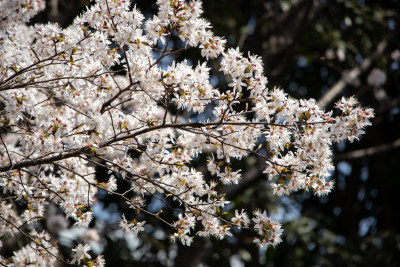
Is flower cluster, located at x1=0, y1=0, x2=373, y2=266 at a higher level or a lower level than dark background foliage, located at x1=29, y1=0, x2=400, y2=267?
lower

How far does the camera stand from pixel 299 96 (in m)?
7.70

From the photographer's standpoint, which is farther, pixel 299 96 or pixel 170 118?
pixel 299 96

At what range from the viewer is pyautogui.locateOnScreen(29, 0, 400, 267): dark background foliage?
6.66 m

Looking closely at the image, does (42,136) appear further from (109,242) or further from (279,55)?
(279,55)

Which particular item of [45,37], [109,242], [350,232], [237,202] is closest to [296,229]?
[237,202]

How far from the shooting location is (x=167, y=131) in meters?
3.26

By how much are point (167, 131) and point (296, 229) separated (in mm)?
4571

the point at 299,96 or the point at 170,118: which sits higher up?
the point at 299,96

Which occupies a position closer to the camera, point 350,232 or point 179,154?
point 179,154

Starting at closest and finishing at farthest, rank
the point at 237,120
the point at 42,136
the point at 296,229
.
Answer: the point at 237,120
the point at 42,136
the point at 296,229

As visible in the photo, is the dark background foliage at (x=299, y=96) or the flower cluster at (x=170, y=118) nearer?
the flower cluster at (x=170, y=118)

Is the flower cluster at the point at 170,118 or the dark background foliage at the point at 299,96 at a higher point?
the dark background foliage at the point at 299,96

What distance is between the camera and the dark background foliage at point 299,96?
262 inches

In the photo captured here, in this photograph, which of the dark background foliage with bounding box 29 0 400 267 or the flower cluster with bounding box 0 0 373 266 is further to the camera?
the dark background foliage with bounding box 29 0 400 267
